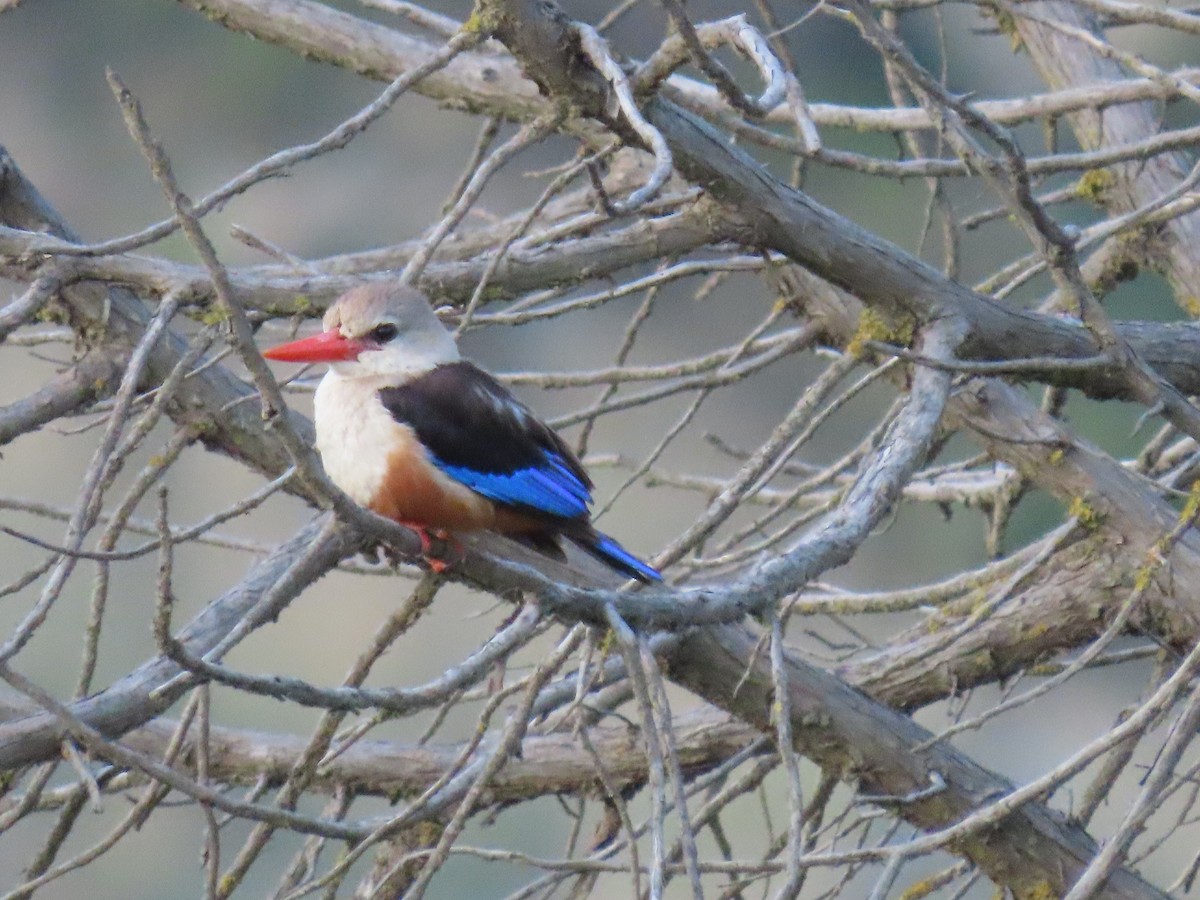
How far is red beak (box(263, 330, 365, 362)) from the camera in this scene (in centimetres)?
240

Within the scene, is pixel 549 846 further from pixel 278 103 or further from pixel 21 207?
pixel 21 207

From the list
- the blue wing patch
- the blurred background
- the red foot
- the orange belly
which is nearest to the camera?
the red foot

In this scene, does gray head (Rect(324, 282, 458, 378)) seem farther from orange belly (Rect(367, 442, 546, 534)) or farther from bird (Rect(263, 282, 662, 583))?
orange belly (Rect(367, 442, 546, 534))

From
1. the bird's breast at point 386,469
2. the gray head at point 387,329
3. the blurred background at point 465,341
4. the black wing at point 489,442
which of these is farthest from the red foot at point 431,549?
the blurred background at point 465,341

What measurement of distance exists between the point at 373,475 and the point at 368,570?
0.60m

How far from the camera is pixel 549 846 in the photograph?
11.1 meters

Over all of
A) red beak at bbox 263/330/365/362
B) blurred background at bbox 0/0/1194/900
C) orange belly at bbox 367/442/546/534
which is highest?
blurred background at bbox 0/0/1194/900

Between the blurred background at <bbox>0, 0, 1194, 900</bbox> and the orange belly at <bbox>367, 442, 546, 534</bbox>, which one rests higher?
the blurred background at <bbox>0, 0, 1194, 900</bbox>

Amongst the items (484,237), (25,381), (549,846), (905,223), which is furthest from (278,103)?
(484,237)

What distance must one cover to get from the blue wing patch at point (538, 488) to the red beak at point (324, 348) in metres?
0.28

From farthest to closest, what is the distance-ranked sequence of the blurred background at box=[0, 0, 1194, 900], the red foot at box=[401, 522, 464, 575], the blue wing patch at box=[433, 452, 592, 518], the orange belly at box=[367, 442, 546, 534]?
the blurred background at box=[0, 0, 1194, 900] < the blue wing patch at box=[433, 452, 592, 518] < the orange belly at box=[367, 442, 546, 534] < the red foot at box=[401, 522, 464, 575]

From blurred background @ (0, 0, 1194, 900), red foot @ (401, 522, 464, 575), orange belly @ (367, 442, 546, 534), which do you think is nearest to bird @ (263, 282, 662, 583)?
orange belly @ (367, 442, 546, 534)

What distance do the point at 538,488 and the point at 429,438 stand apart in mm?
187

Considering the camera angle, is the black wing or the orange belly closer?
the orange belly
